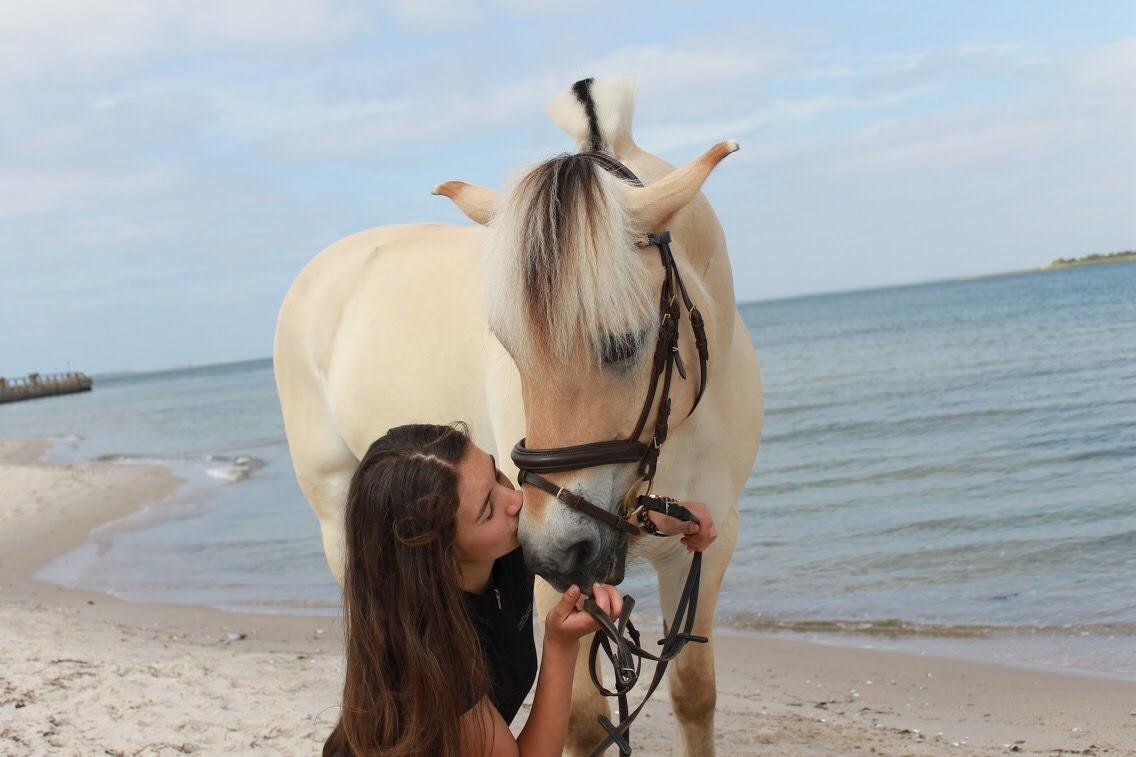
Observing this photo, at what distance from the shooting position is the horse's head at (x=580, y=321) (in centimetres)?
215

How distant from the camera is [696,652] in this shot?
3.36 metres

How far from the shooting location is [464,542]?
207cm

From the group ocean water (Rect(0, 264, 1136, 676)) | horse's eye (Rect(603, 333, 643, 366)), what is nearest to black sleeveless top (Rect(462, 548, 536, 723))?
horse's eye (Rect(603, 333, 643, 366))

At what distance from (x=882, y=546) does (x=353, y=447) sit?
4.50m

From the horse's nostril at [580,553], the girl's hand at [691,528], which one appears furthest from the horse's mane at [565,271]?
the girl's hand at [691,528]

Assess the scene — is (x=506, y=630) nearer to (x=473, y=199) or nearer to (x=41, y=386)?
(x=473, y=199)

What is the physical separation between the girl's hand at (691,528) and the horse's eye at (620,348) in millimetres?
412

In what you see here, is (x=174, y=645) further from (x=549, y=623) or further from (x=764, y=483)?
(x=764, y=483)

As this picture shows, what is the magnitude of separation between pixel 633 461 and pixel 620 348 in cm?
26

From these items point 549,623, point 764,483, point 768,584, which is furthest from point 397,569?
point 764,483

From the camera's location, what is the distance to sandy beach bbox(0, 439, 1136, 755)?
389 centimetres

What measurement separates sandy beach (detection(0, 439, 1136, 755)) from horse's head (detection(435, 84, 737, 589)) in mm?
1893

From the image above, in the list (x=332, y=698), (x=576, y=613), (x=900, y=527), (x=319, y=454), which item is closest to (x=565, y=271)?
(x=576, y=613)

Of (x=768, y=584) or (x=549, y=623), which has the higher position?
(x=549, y=623)
